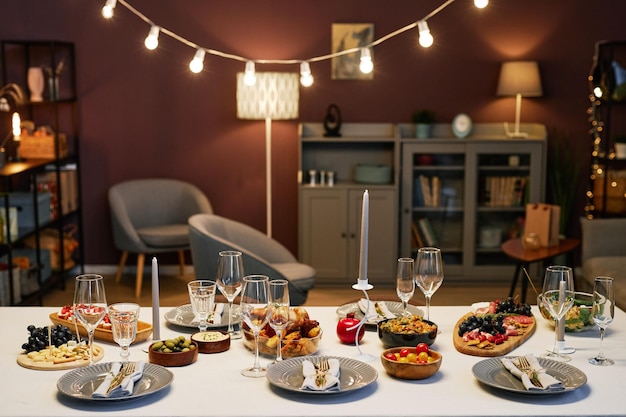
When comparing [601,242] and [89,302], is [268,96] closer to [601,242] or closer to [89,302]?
[601,242]

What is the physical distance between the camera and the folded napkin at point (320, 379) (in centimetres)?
213

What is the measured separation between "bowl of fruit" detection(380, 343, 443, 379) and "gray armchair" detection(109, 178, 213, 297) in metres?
3.73

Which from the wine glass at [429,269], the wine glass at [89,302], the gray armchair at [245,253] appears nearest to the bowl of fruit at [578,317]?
the wine glass at [429,269]

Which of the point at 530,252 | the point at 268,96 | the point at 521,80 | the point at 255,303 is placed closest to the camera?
the point at 255,303

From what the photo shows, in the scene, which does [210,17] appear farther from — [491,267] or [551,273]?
[551,273]

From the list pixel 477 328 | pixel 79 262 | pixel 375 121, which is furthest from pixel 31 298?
pixel 477 328

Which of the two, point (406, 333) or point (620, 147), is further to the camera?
point (620, 147)

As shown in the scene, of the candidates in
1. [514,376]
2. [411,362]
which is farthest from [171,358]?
[514,376]

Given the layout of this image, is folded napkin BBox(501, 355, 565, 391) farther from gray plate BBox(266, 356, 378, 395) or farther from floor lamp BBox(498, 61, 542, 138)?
floor lamp BBox(498, 61, 542, 138)

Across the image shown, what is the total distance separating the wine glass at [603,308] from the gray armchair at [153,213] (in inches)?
151

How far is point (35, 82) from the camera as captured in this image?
5.90 meters

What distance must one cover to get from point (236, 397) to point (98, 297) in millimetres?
454

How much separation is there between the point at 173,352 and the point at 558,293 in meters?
1.07

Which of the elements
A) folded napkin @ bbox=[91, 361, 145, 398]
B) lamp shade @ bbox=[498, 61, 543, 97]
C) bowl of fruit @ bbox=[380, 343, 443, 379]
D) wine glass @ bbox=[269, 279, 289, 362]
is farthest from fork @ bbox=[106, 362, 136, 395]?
lamp shade @ bbox=[498, 61, 543, 97]
